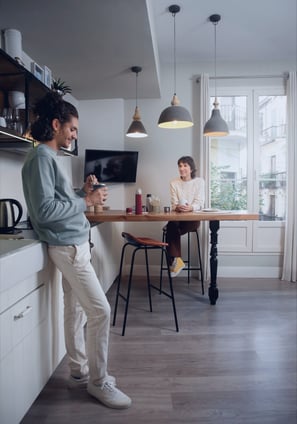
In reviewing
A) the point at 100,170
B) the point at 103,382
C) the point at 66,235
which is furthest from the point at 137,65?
the point at 103,382

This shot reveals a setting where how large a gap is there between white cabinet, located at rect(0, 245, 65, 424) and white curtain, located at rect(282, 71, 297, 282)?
10.2 feet

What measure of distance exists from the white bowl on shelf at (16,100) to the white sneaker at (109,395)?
5.93 ft

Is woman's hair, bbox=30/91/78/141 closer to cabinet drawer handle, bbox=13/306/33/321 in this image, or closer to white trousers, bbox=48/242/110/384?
white trousers, bbox=48/242/110/384

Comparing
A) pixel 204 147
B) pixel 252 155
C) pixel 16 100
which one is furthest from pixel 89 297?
pixel 252 155

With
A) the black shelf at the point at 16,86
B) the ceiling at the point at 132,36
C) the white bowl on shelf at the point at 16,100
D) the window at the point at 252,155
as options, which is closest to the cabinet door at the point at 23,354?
the black shelf at the point at 16,86

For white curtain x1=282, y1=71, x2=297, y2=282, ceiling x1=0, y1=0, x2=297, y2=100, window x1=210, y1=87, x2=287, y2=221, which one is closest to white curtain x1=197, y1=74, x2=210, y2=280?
window x1=210, y1=87, x2=287, y2=221

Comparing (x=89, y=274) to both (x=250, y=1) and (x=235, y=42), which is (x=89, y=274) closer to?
(x=250, y=1)

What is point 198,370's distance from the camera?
6.38 ft

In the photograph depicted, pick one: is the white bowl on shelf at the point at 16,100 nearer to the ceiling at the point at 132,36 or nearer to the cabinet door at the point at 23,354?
the ceiling at the point at 132,36

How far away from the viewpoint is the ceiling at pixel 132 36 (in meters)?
2.07

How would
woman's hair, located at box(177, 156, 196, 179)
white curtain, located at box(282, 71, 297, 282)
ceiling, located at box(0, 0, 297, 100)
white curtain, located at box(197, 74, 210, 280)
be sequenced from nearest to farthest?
ceiling, located at box(0, 0, 297, 100) → woman's hair, located at box(177, 156, 196, 179) → white curtain, located at box(282, 71, 297, 282) → white curtain, located at box(197, 74, 210, 280)

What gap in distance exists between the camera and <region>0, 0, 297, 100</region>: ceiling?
81.6 inches

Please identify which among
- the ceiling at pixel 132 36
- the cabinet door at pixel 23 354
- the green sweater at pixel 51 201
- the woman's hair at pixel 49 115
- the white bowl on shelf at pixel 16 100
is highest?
the ceiling at pixel 132 36

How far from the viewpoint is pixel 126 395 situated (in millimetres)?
1701
